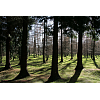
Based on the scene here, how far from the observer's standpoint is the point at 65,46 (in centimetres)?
2612

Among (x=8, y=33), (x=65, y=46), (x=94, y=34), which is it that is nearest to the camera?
(x=94, y=34)

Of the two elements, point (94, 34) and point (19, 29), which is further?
point (19, 29)
